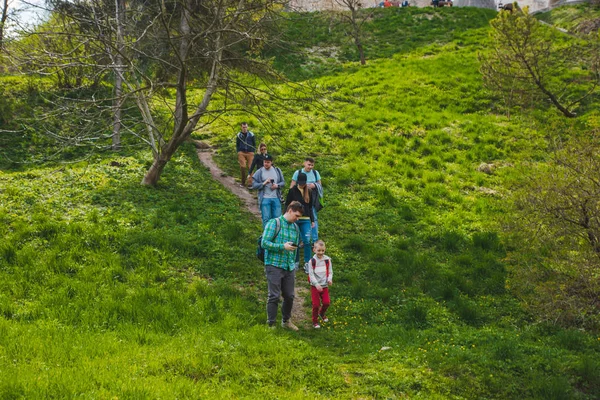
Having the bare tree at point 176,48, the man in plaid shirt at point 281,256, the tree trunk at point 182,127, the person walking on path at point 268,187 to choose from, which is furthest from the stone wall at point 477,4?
the man in plaid shirt at point 281,256

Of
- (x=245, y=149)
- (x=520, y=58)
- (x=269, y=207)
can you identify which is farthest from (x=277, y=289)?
(x=520, y=58)

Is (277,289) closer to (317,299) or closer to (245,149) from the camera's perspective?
(317,299)

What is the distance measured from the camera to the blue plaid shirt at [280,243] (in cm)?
679

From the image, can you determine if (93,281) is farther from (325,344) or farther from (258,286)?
(325,344)

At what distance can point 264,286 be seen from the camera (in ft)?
28.5

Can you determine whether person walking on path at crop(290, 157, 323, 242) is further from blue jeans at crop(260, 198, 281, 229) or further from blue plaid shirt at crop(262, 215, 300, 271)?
blue plaid shirt at crop(262, 215, 300, 271)

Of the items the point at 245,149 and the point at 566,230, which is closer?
the point at 566,230

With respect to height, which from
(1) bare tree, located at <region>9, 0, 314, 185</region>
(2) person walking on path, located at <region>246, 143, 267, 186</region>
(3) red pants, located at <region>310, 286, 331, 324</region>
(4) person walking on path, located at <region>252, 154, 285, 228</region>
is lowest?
(3) red pants, located at <region>310, 286, 331, 324</region>

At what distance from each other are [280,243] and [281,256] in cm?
Result: 22

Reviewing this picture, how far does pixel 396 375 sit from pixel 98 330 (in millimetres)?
3857

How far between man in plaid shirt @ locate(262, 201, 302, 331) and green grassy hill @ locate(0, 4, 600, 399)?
1.65ft

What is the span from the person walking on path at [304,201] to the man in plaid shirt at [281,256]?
217 cm

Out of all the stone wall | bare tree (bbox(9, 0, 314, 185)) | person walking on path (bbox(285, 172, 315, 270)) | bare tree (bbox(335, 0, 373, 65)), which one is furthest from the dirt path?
the stone wall

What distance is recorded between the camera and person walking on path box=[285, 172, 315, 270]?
912 cm
